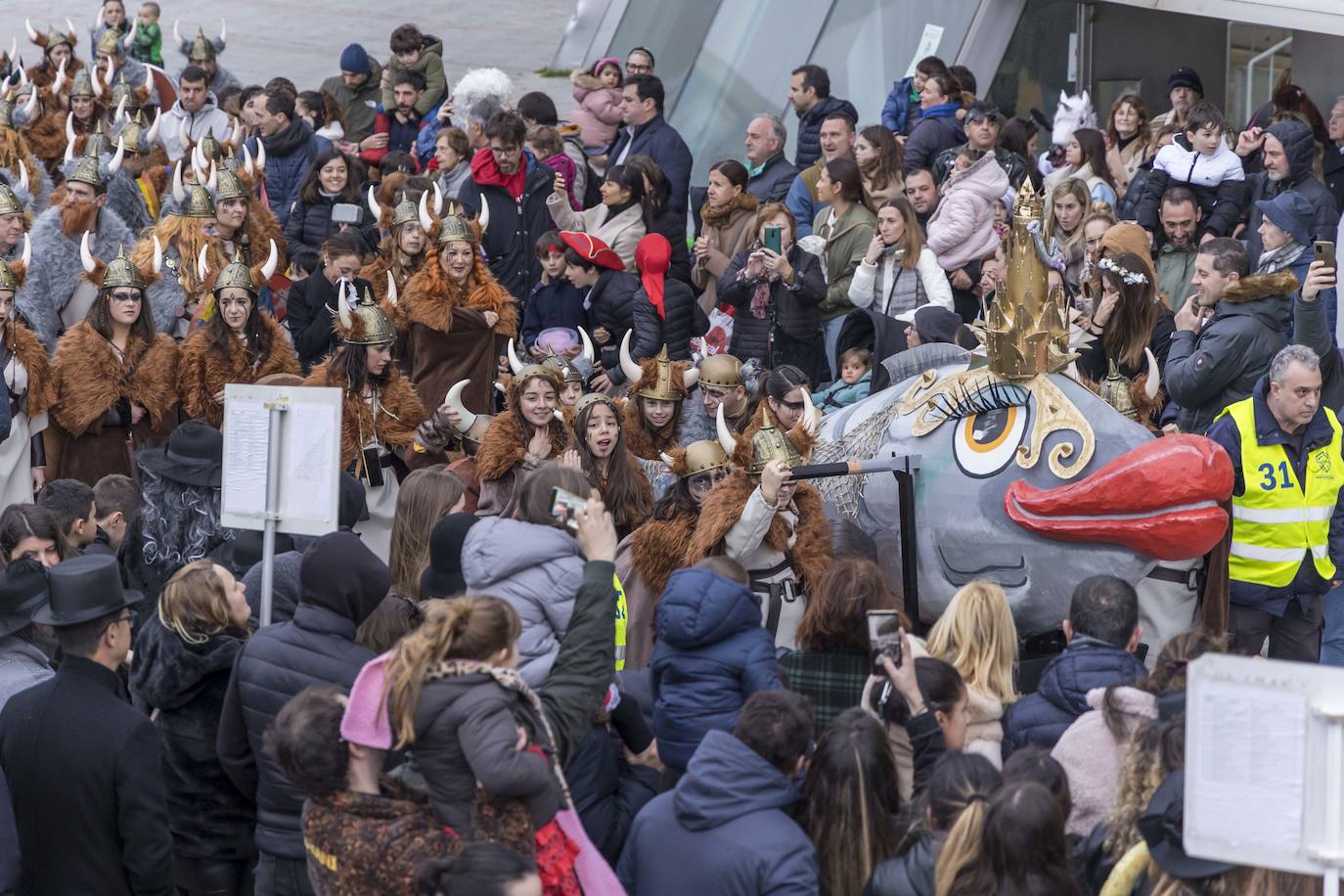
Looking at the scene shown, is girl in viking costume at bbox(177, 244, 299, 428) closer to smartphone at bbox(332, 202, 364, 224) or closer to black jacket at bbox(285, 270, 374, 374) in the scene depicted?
black jacket at bbox(285, 270, 374, 374)

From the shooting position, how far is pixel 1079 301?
9.63 m

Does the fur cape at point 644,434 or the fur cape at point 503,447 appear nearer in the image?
the fur cape at point 503,447

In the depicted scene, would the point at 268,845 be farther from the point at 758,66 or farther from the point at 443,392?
the point at 758,66

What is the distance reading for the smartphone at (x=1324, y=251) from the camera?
7766 millimetres

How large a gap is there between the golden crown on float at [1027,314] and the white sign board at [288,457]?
258 centimetres

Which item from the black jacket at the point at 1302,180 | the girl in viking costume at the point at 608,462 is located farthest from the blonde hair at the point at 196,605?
the black jacket at the point at 1302,180

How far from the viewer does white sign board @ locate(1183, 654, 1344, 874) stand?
3.71m

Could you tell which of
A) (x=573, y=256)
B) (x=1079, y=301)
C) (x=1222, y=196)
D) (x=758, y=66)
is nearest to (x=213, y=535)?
(x=573, y=256)

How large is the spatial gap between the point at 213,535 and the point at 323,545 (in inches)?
109

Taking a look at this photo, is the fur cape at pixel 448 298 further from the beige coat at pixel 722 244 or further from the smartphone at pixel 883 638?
the smartphone at pixel 883 638

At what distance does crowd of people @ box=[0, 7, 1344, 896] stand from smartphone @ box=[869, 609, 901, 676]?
0.02 meters

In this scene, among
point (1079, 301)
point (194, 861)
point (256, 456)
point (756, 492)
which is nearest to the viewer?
point (194, 861)

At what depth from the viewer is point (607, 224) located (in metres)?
11.9

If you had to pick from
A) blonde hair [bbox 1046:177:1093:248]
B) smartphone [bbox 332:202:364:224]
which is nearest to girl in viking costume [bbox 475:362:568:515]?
blonde hair [bbox 1046:177:1093:248]
